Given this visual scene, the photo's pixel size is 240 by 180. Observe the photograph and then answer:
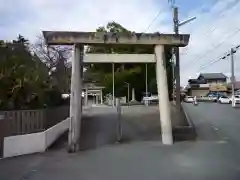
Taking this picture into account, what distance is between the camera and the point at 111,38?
46.0 ft

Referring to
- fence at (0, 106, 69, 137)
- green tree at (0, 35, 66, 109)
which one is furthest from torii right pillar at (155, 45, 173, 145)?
green tree at (0, 35, 66, 109)

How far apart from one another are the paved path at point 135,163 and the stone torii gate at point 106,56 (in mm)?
1119

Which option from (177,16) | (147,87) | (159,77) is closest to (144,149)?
(159,77)

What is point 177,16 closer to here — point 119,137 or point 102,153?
point 119,137

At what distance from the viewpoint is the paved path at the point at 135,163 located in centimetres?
834

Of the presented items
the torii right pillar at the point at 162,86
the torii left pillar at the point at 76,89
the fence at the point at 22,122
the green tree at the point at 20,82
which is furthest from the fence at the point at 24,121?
the green tree at the point at 20,82

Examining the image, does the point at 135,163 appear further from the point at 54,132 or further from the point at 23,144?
the point at 54,132

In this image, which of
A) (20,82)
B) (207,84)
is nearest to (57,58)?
(20,82)

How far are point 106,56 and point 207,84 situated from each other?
78764 millimetres

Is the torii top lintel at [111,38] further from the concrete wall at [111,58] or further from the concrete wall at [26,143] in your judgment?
the concrete wall at [26,143]

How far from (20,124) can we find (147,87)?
39.1 m

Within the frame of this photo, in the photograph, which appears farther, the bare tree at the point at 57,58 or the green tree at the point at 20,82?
the bare tree at the point at 57,58

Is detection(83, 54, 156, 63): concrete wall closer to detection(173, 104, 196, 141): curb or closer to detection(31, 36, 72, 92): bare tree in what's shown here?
detection(173, 104, 196, 141): curb

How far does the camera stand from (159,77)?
1452 centimetres
